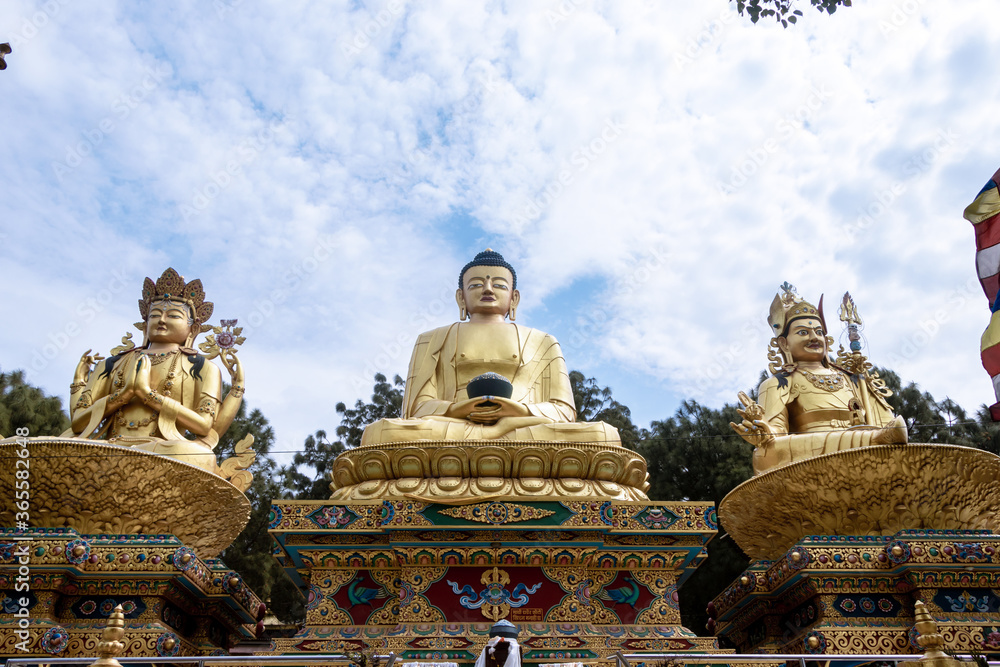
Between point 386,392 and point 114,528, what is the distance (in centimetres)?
1103

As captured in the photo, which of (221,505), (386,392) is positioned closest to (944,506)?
(221,505)

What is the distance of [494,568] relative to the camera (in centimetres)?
729

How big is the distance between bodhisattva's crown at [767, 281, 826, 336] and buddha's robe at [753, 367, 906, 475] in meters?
0.72

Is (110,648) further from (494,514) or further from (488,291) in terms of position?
(488,291)

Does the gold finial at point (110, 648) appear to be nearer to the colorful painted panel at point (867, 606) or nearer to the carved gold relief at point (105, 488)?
the carved gold relief at point (105, 488)

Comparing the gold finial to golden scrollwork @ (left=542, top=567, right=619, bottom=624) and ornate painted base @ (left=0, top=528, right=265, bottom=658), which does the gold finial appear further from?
golden scrollwork @ (left=542, top=567, right=619, bottom=624)

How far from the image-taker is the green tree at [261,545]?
49.0 feet

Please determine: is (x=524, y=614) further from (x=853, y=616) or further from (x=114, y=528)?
(x=114, y=528)

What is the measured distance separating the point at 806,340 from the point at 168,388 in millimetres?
7344

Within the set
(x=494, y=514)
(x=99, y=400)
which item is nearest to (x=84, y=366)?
(x=99, y=400)

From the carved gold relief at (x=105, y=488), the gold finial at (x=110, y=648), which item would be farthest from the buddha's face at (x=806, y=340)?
the gold finial at (x=110, y=648)

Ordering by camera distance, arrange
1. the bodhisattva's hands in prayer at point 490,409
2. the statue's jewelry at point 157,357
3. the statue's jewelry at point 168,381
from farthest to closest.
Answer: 1. the statue's jewelry at point 157,357
2. the statue's jewelry at point 168,381
3. the bodhisattva's hands in prayer at point 490,409

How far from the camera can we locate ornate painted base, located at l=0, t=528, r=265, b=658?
6.92 m

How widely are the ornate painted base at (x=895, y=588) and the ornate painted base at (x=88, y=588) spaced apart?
539cm
